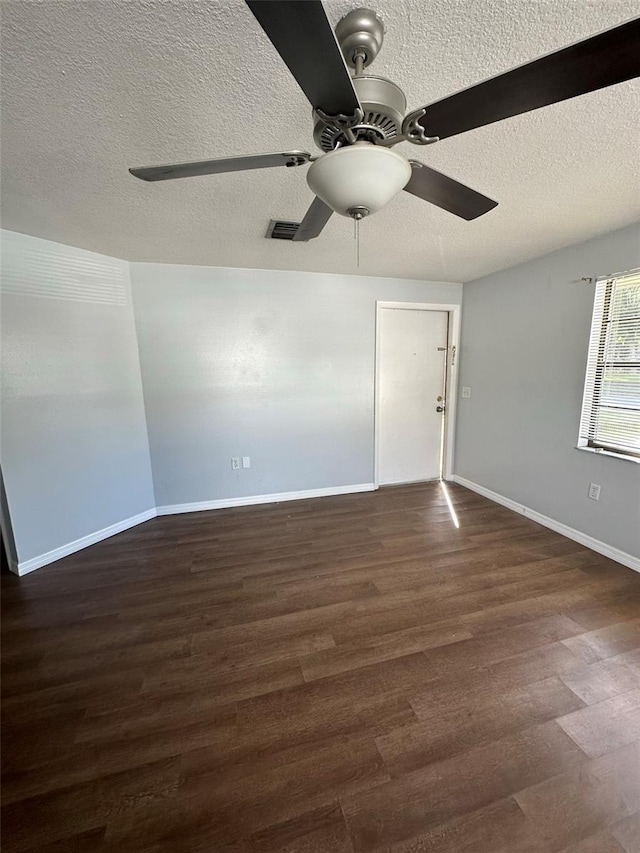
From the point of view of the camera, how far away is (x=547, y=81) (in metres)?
0.74

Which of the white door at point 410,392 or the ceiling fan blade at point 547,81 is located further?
the white door at point 410,392

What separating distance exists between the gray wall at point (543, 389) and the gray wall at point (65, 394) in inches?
136

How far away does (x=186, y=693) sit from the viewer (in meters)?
1.44

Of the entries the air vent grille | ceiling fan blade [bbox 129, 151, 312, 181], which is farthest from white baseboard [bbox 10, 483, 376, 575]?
ceiling fan blade [bbox 129, 151, 312, 181]

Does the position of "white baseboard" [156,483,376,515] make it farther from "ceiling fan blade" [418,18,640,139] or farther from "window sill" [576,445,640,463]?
"ceiling fan blade" [418,18,640,139]

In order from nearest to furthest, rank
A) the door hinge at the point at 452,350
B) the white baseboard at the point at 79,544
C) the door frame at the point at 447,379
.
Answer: the white baseboard at the point at 79,544 < the door frame at the point at 447,379 < the door hinge at the point at 452,350

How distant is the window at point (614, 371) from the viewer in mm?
2221

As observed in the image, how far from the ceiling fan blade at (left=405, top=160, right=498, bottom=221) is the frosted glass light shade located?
0.16 metres

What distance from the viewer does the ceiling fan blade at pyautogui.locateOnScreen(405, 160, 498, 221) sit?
107 cm

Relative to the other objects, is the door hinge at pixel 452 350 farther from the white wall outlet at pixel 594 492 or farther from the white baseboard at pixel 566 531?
the white wall outlet at pixel 594 492

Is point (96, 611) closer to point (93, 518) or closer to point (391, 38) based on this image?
point (93, 518)

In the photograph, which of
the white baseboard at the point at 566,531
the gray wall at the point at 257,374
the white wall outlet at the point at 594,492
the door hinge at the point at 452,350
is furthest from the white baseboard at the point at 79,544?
the white wall outlet at the point at 594,492

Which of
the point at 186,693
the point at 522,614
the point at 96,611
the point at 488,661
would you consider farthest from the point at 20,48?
the point at 522,614

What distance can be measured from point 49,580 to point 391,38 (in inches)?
129
